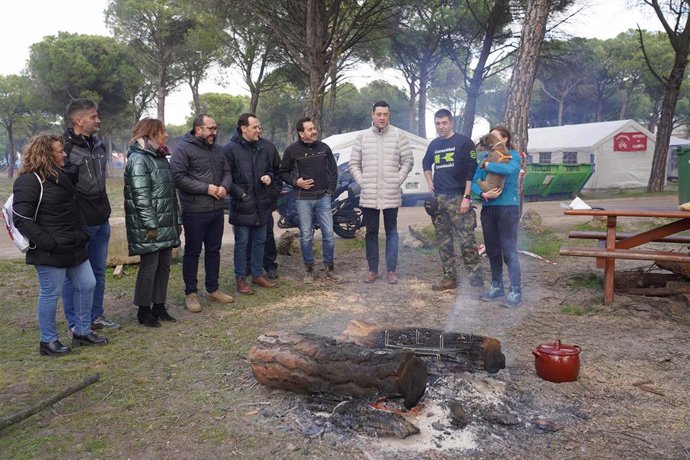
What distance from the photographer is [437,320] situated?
15.5 feet

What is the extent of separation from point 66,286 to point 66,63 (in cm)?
2842

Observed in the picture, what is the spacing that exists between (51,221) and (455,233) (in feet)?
12.6

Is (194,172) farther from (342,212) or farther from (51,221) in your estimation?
(342,212)

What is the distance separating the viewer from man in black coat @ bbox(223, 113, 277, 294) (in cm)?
546

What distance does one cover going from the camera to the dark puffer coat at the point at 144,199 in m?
4.34

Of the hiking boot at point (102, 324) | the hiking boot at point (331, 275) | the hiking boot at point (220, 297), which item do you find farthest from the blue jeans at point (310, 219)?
the hiking boot at point (102, 324)

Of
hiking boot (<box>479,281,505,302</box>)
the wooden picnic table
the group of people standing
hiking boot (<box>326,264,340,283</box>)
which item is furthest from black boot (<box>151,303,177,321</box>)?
the wooden picnic table

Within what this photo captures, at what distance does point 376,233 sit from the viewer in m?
6.14

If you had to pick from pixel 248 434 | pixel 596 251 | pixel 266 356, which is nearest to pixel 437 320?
pixel 596 251

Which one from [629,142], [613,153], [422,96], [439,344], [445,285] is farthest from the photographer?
[422,96]

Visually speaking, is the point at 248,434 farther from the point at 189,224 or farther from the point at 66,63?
the point at 66,63

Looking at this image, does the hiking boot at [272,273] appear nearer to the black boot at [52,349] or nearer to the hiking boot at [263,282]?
the hiking boot at [263,282]

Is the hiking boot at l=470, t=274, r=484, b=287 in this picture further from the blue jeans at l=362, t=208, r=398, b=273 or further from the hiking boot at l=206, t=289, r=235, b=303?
the hiking boot at l=206, t=289, r=235, b=303

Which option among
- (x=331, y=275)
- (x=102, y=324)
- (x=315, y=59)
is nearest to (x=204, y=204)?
(x=102, y=324)
